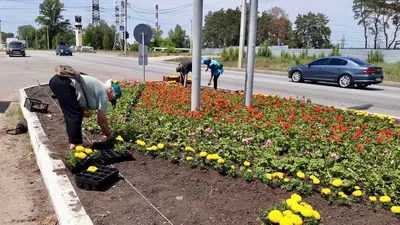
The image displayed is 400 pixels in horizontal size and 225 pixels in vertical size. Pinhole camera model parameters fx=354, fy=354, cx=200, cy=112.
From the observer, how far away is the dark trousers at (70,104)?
4570 mm

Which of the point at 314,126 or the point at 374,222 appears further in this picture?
the point at 314,126

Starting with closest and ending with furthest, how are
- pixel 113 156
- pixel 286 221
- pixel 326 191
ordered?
pixel 286 221 → pixel 326 191 → pixel 113 156

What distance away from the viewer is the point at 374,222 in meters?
3.04

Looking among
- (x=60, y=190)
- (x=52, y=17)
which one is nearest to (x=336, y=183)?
(x=60, y=190)

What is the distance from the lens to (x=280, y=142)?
5.02 meters

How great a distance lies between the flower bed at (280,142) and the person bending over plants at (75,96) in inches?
30.9

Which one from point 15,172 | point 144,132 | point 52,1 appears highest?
point 52,1

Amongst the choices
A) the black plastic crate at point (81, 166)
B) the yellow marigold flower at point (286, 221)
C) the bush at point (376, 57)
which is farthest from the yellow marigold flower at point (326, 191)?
the bush at point (376, 57)

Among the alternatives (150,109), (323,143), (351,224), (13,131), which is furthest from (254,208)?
(13,131)

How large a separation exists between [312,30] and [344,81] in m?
61.7

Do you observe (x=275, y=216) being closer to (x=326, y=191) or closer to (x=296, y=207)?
(x=296, y=207)

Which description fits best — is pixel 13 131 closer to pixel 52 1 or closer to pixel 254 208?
pixel 254 208

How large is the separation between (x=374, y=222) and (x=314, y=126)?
10.4ft

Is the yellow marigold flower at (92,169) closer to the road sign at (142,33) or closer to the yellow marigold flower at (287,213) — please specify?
the yellow marigold flower at (287,213)
